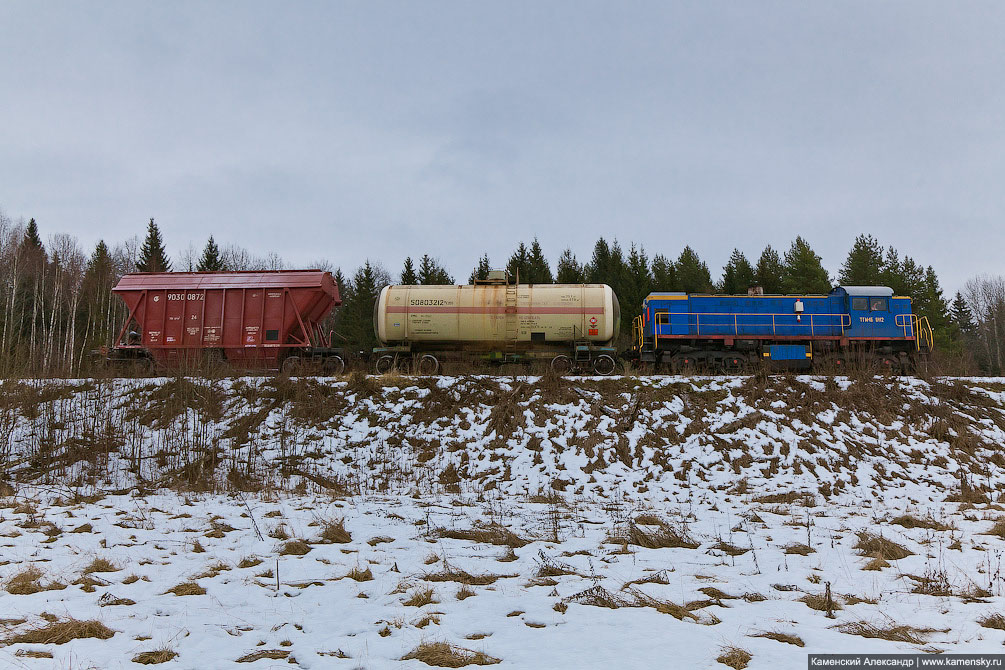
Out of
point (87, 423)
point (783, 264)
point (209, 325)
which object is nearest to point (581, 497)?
point (87, 423)

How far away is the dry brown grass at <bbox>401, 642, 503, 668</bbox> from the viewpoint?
376cm

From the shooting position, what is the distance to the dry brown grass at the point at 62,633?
13.4ft

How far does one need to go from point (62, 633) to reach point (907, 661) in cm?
625

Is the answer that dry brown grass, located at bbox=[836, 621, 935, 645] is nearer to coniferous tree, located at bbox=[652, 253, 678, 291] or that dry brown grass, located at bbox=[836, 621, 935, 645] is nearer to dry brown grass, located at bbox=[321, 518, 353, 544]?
dry brown grass, located at bbox=[321, 518, 353, 544]

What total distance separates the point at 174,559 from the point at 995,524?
37.0 ft

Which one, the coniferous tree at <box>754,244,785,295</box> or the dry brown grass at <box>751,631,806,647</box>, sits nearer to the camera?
the dry brown grass at <box>751,631,806,647</box>

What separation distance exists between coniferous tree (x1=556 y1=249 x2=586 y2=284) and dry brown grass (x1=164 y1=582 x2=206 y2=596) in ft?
160

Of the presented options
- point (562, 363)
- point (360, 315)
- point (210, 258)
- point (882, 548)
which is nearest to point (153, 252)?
point (210, 258)

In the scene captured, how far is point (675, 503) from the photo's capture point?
32.0 ft

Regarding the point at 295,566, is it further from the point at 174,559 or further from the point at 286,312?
the point at 286,312

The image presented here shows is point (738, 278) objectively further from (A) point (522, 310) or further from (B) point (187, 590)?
(B) point (187, 590)

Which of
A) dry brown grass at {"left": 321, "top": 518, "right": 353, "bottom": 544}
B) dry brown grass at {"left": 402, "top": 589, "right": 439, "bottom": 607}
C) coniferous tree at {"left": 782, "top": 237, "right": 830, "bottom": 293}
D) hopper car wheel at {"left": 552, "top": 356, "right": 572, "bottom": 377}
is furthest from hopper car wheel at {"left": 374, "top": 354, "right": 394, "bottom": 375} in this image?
coniferous tree at {"left": 782, "top": 237, "right": 830, "bottom": 293}

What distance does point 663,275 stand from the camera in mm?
54719

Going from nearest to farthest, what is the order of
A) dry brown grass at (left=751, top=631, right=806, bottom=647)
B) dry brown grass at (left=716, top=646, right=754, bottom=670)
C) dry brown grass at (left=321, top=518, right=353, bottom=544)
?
dry brown grass at (left=716, top=646, right=754, bottom=670) < dry brown grass at (left=751, top=631, right=806, bottom=647) < dry brown grass at (left=321, top=518, right=353, bottom=544)
